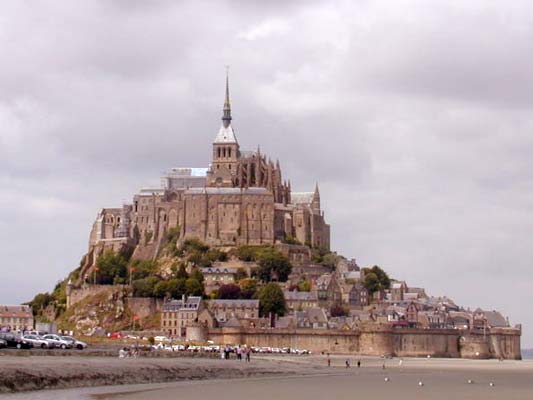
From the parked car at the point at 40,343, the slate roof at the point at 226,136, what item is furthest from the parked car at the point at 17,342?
the slate roof at the point at 226,136

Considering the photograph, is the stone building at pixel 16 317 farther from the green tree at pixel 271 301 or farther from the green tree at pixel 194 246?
the green tree at pixel 271 301

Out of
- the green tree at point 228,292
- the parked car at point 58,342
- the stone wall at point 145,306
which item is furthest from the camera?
the green tree at point 228,292

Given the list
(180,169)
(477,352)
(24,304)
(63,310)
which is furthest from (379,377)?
(180,169)

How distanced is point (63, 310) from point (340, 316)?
32.0m

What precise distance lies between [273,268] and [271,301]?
10.9 m

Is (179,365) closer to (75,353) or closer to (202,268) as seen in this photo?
(75,353)

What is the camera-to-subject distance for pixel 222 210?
134125 mm

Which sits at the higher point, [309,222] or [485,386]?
[309,222]

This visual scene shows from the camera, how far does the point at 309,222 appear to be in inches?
5487

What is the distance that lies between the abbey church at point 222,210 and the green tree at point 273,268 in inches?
257

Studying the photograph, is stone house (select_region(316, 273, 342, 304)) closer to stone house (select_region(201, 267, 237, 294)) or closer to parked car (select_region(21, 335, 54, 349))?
stone house (select_region(201, 267, 237, 294))

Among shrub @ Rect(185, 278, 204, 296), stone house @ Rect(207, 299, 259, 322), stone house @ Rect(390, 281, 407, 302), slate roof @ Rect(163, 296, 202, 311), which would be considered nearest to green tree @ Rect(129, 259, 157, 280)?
shrub @ Rect(185, 278, 204, 296)

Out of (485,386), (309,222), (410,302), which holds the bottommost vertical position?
(485,386)

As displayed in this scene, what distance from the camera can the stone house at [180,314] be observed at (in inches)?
4370
